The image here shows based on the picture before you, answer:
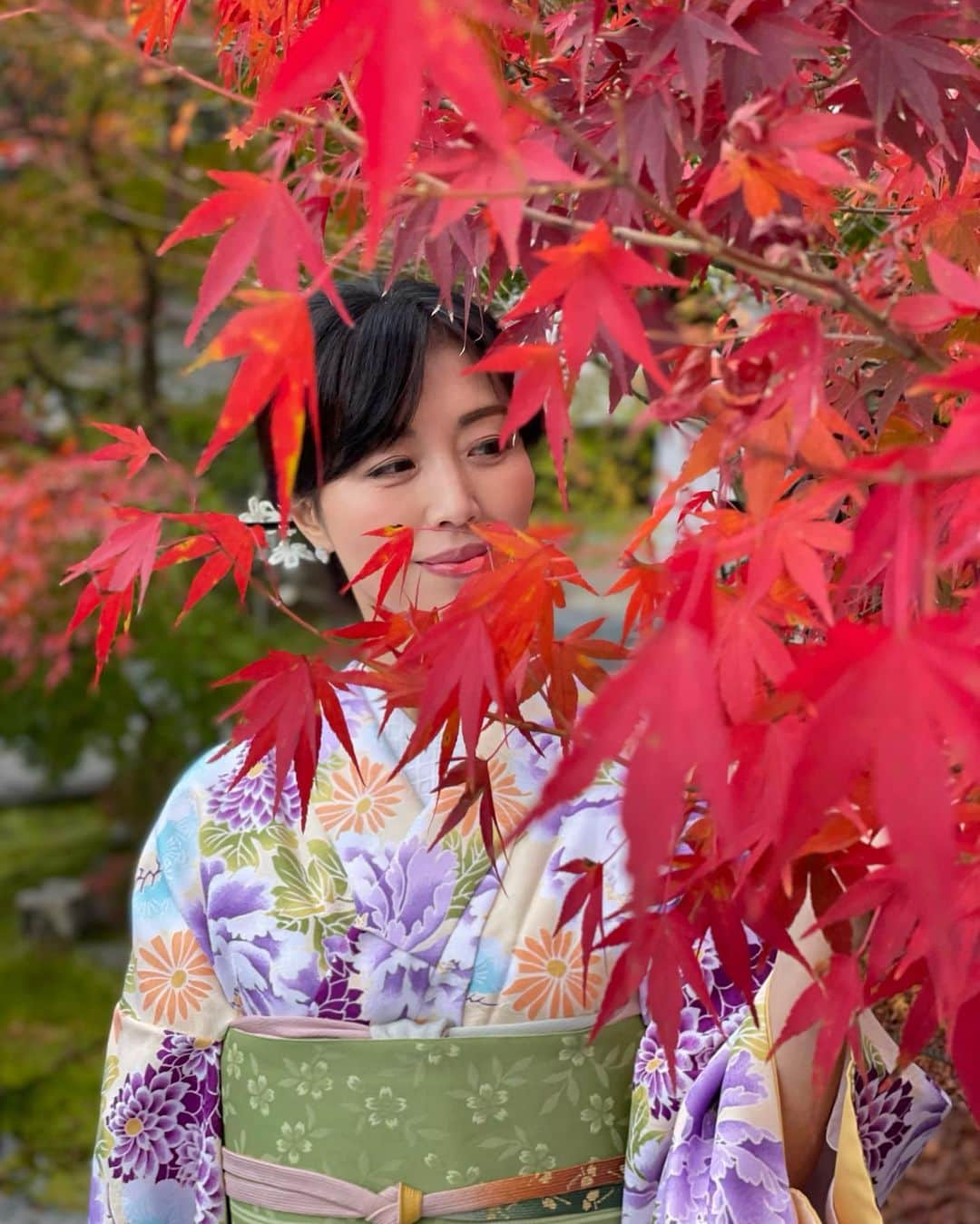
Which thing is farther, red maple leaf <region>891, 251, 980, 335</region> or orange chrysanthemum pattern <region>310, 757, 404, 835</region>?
orange chrysanthemum pattern <region>310, 757, 404, 835</region>

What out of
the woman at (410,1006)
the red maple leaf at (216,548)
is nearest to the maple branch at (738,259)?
the red maple leaf at (216,548)

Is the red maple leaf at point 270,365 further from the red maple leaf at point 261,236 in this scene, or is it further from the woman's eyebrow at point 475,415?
the woman's eyebrow at point 475,415

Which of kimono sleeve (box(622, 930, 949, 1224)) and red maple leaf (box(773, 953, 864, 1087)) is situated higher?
red maple leaf (box(773, 953, 864, 1087))

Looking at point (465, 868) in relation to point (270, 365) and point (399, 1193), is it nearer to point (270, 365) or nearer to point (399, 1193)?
point (399, 1193)

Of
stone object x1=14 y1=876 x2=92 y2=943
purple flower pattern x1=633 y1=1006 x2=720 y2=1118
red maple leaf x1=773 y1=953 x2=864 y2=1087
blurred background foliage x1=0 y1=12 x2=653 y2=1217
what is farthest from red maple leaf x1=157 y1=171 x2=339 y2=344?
stone object x1=14 y1=876 x2=92 y2=943

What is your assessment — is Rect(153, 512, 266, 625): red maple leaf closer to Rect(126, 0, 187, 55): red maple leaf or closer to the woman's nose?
the woman's nose

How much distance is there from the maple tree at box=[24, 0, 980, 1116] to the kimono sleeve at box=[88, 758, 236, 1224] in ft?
1.84

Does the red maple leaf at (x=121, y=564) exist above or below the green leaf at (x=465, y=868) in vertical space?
above

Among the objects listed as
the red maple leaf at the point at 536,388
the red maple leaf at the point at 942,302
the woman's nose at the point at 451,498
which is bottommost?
the woman's nose at the point at 451,498

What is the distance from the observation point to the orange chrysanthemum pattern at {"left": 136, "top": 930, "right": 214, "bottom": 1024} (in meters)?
1.70

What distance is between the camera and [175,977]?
171 centimetres

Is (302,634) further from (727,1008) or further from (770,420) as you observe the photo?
(770,420)

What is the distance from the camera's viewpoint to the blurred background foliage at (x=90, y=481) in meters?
4.41

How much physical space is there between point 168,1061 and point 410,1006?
34cm
